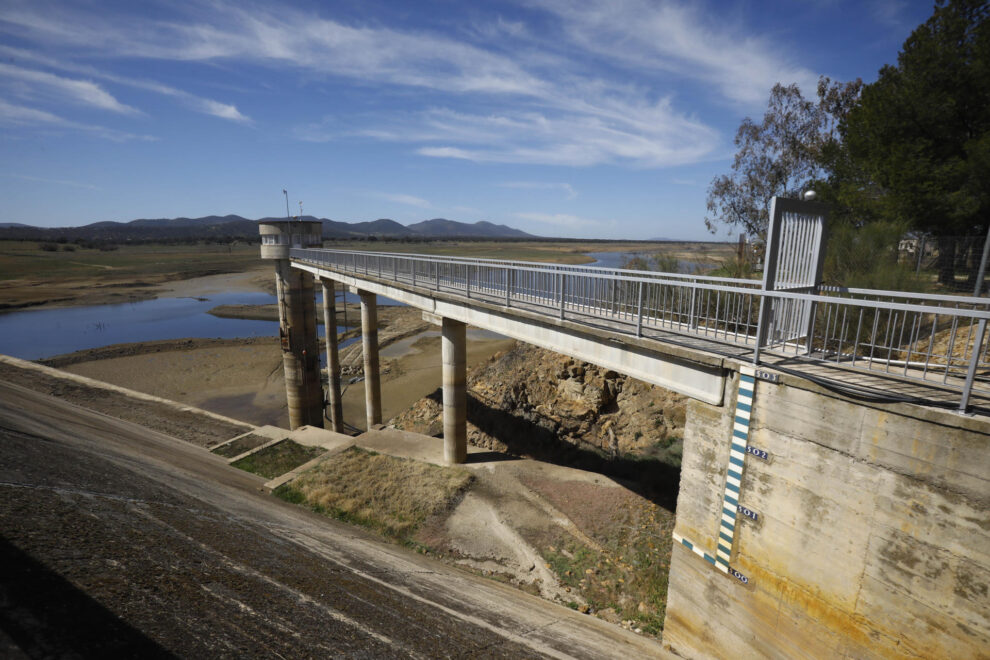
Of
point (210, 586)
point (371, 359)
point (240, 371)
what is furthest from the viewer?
point (240, 371)

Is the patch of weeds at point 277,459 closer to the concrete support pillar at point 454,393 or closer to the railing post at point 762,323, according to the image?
the concrete support pillar at point 454,393

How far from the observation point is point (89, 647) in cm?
491

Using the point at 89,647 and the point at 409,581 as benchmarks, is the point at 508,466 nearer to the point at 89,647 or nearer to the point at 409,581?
the point at 409,581

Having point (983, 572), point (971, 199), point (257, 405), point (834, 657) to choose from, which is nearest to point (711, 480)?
point (834, 657)

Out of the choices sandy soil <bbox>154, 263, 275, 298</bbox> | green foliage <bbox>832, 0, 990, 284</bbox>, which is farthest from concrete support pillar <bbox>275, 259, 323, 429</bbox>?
sandy soil <bbox>154, 263, 275, 298</bbox>

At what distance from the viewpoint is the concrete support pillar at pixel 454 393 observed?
15508 millimetres

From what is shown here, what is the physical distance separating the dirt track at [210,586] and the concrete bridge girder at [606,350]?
505 cm

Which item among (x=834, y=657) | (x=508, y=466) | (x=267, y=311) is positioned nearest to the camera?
(x=834, y=657)

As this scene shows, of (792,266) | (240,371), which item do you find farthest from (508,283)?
(240,371)

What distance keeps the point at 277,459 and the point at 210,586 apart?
41.2 ft

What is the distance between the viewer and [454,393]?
15.8 metres

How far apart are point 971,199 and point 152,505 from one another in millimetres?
27391

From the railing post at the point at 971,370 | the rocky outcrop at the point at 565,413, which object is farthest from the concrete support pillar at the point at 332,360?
the railing post at the point at 971,370

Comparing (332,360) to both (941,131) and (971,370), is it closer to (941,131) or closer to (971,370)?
(971,370)
